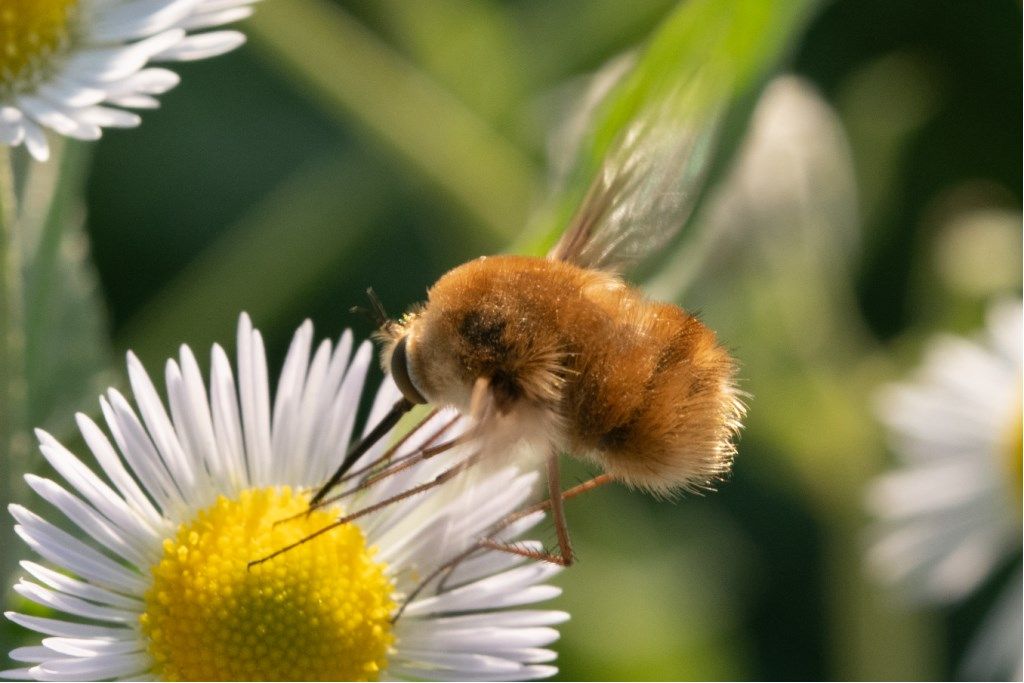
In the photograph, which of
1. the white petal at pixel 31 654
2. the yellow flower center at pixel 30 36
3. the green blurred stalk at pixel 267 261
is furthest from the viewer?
the green blurred stalk at pixel 267 261

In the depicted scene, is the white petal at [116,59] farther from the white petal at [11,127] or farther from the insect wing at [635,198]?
the insect wing at [635,198]

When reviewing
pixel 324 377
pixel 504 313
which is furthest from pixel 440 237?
pixel 504 313

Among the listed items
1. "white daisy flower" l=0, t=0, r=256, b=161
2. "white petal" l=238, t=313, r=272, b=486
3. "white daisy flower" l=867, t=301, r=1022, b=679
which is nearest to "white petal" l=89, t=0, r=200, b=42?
"white daisy flower" l=0, t=0, r=256, b=161

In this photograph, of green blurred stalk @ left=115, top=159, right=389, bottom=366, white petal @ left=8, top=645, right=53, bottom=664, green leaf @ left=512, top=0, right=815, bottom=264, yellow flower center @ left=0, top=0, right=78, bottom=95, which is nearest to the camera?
white petal @ left=8, top=645, right=53, bottom=664

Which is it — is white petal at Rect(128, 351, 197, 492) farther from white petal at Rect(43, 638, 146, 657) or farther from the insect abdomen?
the insect abdomen

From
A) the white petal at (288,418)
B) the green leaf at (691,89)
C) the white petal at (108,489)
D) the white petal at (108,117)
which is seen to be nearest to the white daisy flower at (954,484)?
the green leaf at (691,89)

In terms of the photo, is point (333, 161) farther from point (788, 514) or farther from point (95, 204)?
point (788, 514)
